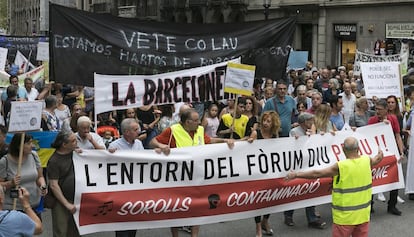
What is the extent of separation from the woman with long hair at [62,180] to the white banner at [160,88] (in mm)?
1412

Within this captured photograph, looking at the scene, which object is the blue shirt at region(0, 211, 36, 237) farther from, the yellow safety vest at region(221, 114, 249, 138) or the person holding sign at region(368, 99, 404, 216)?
the person holding sign at region(368, 99, 404, 216)

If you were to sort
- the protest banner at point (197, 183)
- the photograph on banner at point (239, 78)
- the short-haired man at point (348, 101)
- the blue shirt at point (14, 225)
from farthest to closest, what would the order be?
the short-haired man at point (348, 101)
the photograph on banner at point (239, 78)
the protest banner at point (197, 183)
the blue shirt at point (14, 225)

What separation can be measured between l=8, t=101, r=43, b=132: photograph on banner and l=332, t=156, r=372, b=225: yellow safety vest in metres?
3.14

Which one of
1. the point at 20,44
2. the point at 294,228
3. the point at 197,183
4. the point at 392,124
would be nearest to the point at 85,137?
the point at 197,183

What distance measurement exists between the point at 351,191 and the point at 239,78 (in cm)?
279

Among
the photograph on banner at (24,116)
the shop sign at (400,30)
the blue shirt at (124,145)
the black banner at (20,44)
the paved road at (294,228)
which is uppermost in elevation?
the shop sign at (400,30)

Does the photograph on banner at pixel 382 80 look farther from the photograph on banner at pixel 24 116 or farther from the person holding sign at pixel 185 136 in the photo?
the photograph on banner at pixel 24 116

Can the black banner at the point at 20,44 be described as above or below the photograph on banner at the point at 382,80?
above

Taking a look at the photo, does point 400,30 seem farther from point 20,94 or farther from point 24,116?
point 24,116

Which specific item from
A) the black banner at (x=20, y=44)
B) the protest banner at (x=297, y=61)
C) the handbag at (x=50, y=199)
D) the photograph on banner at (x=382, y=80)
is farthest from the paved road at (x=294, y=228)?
the black banner at (x=20, y=44)

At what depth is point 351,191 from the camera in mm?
5641

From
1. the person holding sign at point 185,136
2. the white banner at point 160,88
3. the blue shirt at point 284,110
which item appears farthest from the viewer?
the blue shirt at point 284,110

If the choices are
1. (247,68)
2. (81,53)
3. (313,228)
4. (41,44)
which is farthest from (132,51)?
(41,44)

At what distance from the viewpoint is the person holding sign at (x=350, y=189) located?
Answer: 5613 mm
